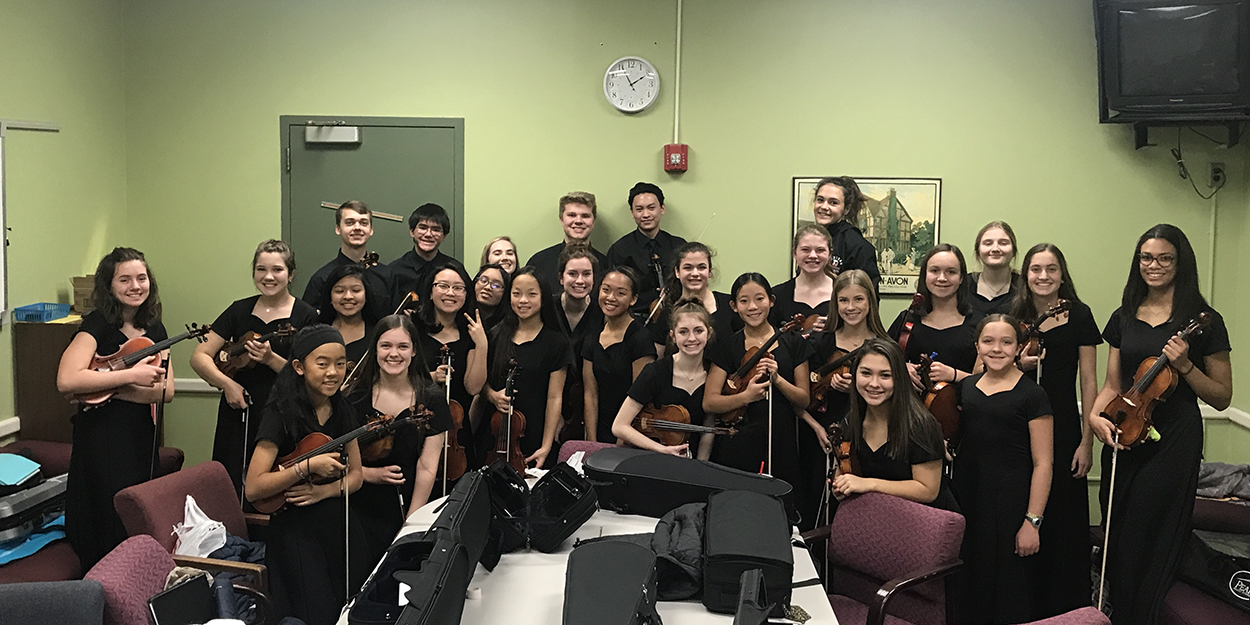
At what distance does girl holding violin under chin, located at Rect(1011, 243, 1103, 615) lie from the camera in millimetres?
3578

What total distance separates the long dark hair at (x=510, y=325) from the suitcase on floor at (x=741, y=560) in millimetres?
1628

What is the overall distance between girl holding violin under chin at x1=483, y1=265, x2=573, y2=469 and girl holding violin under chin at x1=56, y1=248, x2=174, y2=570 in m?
1.25

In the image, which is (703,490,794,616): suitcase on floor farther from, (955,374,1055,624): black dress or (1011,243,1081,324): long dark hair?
(1011,243,1081,324): long dark hair

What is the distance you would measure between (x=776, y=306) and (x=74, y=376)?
105 inches

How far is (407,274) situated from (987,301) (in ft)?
8.60

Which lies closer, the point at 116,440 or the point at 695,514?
the point at 695,514

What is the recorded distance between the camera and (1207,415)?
197 inches

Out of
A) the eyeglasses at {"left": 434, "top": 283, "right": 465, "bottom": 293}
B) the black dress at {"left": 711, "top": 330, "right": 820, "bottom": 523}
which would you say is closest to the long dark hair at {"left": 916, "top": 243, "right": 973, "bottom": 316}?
the black dress at {"left": 711, "top": 330, "right": 820, "bottom": 523}

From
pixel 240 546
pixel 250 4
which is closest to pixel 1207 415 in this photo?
pixel 240 546

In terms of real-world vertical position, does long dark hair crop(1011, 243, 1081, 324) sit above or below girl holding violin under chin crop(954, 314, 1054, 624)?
above

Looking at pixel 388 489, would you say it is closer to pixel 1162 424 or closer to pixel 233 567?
pixel 233 567

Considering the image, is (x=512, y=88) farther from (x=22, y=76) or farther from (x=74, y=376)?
(x=74, y=376)

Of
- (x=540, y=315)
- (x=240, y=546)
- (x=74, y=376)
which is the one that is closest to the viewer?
(x=240, y=546)

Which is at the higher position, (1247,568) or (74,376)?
(74,376)
